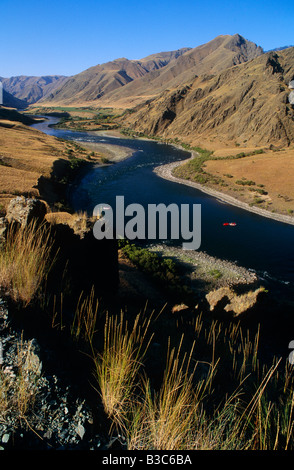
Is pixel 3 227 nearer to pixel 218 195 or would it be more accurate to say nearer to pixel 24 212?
pixel 24 212

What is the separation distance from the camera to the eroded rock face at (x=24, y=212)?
5.80 m

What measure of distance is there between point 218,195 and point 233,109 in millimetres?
47762

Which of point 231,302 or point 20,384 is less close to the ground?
point 20,384

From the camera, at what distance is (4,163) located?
1141 inches

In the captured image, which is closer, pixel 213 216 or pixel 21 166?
pixel 213 216

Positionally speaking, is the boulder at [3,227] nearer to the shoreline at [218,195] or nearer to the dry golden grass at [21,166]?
the dry golden grass at [21,166]

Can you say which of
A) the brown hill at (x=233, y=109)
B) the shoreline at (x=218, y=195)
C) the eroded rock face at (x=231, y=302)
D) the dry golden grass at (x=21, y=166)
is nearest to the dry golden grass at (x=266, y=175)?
the shoreline at (x=218, y=195)

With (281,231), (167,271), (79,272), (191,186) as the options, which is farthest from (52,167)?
(79,272)

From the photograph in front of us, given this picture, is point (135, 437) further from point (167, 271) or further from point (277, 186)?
point (277, 186)

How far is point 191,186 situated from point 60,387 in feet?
118

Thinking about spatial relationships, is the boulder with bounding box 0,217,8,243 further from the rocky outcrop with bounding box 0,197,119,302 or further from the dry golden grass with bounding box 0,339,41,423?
the dry golden grass with bounding box 0,339,41,423

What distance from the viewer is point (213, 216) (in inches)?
1076

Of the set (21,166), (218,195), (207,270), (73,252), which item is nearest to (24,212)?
(73,252)

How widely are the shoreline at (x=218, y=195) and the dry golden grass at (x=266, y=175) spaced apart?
1.08 meters
